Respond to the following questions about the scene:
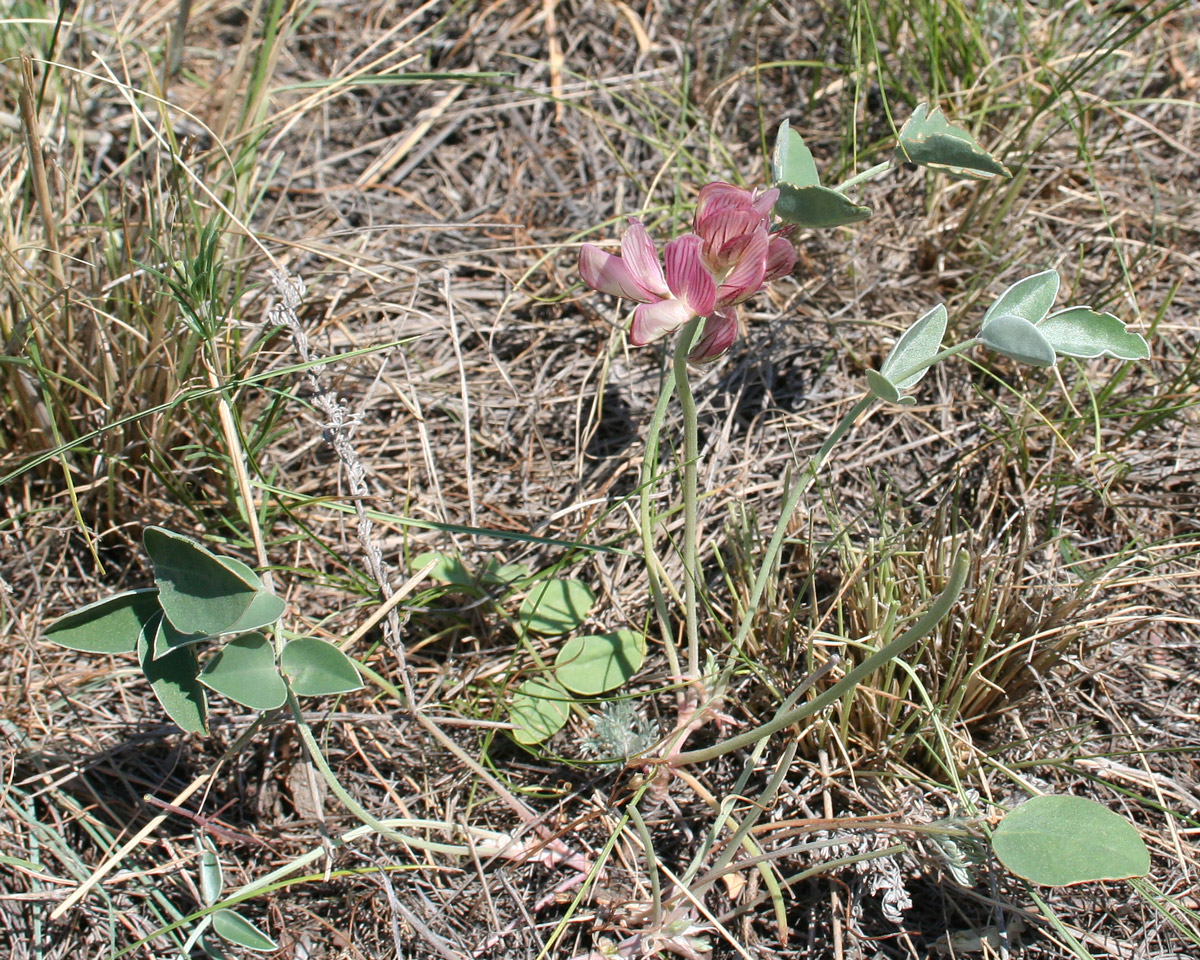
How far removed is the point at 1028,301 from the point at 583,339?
1.01m

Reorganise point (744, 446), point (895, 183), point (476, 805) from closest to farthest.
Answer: point (476, 805) < point (744, 446) < point (895, 183)

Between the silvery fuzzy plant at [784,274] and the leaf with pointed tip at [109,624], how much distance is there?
774 millimetres

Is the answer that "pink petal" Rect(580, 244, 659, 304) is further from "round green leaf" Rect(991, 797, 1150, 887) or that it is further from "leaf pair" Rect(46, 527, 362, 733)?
"round green leaf" Rect(991, 797, 1150, 887)

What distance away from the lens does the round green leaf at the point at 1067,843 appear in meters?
1.07

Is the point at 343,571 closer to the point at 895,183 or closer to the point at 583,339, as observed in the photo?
the point at 583,339

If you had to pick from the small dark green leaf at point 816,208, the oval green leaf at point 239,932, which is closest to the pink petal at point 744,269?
the small dark green leaf at point 816,208

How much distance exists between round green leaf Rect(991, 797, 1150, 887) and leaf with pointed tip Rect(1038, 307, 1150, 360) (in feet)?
1.92

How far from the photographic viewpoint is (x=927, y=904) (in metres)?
1.43

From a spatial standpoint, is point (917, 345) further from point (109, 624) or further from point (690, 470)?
point (109, 624)

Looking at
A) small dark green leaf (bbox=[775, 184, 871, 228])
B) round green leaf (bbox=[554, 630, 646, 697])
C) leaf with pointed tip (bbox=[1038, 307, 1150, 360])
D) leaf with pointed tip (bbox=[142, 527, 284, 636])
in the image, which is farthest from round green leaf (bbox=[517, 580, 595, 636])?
leaf with pointed tip (bbox=[1038, 307, 1150, 360])

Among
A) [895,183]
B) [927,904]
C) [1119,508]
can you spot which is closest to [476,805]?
[927,904]

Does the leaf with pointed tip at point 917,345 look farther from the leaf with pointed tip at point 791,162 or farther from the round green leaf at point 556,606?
the round green leaf at point 556,606

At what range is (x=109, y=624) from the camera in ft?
4.23

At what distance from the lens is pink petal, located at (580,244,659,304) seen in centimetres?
122
